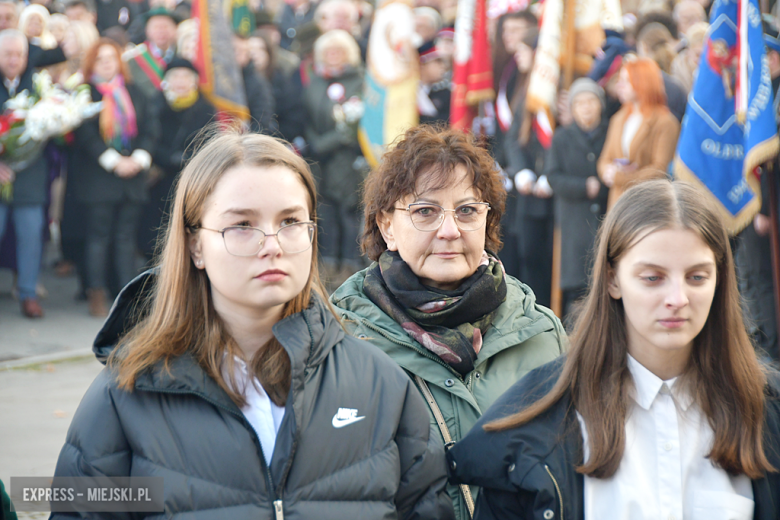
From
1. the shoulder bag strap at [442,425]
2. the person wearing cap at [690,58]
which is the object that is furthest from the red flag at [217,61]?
the shoulder bag strap at [442,425]

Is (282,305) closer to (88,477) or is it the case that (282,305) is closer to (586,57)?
(88,477)

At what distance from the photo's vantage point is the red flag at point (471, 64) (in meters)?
8.16

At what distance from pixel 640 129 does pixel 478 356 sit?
4.51m

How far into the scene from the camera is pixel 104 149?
324 inches

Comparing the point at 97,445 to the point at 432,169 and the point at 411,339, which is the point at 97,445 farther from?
the point at 432,169

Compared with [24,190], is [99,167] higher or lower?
higher

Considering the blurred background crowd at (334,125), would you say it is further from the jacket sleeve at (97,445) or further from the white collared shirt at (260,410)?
the jacket sleeve at (97,445)

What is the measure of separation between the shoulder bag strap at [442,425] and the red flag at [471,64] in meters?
5.66

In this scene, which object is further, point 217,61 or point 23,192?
point 217,61

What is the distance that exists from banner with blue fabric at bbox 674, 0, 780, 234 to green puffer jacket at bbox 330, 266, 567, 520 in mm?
3266

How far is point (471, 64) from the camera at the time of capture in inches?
324

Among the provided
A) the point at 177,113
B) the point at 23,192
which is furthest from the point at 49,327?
the point at 177,113

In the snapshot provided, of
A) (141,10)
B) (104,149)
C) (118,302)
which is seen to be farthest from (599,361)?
(141,10)

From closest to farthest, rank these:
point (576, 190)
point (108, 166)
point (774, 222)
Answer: point (774, 222) → point (576, 190) → point (108, 166)
